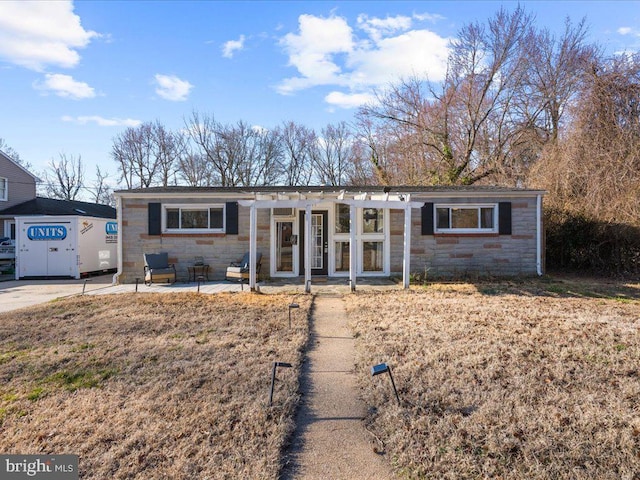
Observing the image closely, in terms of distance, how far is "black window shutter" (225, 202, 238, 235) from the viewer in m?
10.9

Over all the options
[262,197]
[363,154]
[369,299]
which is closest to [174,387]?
[369,299]

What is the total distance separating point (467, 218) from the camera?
11234 mm

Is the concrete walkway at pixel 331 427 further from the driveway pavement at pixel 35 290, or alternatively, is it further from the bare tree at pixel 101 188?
the bare tree at pixel 101 188

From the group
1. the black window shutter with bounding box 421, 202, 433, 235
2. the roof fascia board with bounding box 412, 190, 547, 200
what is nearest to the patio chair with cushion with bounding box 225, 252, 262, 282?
the black window shutter with bounding box 421, 202, 433, 235

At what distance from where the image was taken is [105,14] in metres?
9.04

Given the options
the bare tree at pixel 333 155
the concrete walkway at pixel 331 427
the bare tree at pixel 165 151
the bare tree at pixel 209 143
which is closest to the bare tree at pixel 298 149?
the bare tree at pixel 333 155

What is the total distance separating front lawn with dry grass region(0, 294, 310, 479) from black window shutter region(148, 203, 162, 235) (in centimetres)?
459

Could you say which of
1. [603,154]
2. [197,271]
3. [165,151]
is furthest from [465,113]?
[165,151]

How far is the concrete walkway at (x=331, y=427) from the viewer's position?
8.01 ft

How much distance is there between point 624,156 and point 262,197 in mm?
11236

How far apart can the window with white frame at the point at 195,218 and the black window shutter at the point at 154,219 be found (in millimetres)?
227

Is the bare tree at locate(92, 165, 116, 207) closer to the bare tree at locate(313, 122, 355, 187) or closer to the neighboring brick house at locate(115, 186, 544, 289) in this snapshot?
the bare tree at locate(313, 122, 355, 187)

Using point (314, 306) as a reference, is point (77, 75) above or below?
above

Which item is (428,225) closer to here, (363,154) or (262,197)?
(262,197)
